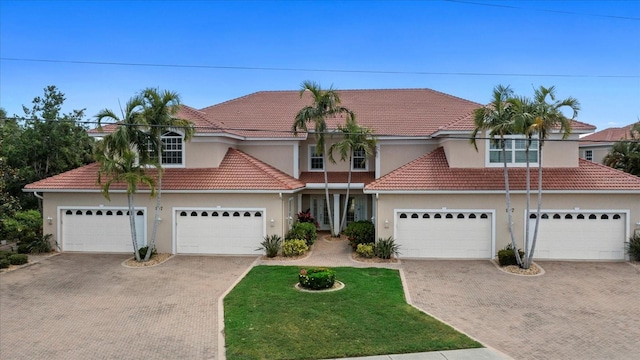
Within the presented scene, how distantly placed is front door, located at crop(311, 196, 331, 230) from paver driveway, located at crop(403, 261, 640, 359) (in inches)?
327

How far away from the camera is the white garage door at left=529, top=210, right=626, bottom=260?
17.2 m

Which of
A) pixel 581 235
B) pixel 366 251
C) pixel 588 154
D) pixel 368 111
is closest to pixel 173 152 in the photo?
pixel 366 251

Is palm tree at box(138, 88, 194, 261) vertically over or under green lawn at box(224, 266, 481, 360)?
over

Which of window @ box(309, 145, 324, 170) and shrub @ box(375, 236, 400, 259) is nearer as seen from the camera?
shrub @ box(375, 236, 400, 259)

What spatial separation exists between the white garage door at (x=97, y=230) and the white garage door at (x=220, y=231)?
2.13m

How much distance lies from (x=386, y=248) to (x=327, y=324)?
778cm

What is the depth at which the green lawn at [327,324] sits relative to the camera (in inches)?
346

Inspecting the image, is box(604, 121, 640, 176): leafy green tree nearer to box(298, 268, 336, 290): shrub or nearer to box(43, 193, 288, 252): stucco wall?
box(43, 193, 288, 252): stucco wall

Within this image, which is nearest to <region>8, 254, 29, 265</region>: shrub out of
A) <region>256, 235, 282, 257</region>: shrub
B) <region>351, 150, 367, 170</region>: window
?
<region>256, 235, 282, 257</region>: shrub

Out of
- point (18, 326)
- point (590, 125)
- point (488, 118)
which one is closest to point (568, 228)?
point (590, 125)

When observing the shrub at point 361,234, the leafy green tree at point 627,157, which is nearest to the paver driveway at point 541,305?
the shrub at point 361,234

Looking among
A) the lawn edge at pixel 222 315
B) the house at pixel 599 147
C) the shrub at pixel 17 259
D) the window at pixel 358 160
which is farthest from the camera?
the house at pixel 599 147

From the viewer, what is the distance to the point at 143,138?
16.4 m

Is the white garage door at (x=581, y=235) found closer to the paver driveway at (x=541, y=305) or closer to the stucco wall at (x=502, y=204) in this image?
the stucco wall at (x=502, y=204)
